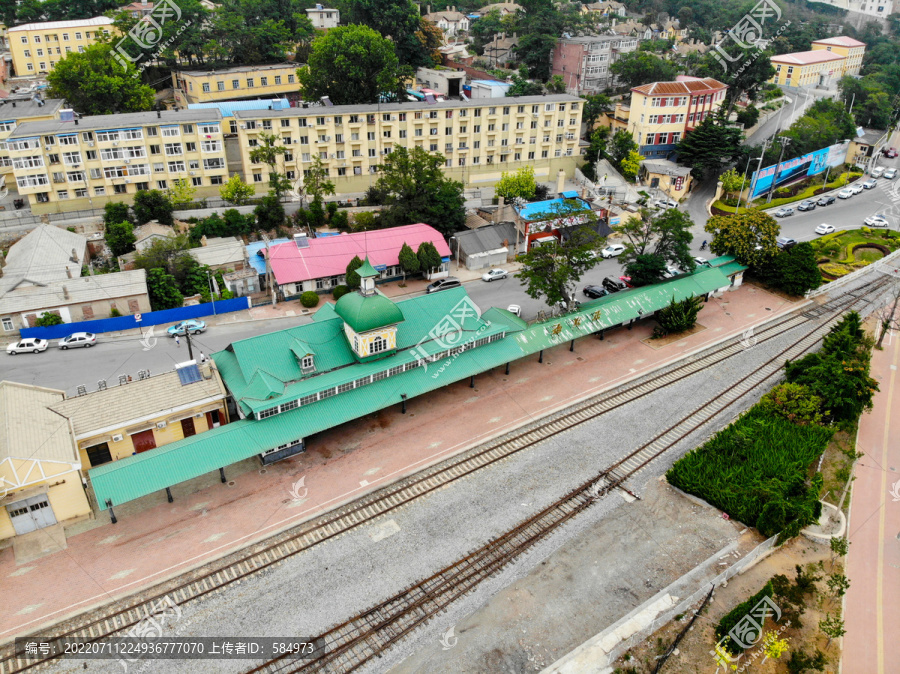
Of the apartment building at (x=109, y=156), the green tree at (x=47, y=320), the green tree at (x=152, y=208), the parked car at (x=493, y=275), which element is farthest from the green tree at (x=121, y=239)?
the parked car at (x=493, y=275)

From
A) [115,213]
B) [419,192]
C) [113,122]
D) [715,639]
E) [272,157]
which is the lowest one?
[715,639]

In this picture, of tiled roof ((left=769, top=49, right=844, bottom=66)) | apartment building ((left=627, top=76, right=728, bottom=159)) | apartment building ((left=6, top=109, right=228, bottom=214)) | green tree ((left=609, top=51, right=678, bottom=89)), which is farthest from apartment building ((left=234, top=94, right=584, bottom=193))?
tiled roof ((left=769, top=49, right=844, bottom=66))

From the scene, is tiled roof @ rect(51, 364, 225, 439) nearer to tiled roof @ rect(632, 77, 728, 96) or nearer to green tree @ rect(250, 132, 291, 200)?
green tree @ rect(250, 132, 291, 200)

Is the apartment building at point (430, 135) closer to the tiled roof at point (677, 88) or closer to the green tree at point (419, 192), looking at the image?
the green tree at point (419, 192)

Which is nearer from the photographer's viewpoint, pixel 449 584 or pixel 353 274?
pixel 449 584

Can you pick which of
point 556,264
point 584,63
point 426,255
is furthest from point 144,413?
point 584,63

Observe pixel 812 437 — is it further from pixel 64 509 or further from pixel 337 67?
pixel 337 67

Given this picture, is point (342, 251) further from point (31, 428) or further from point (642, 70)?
point (642, 70)
